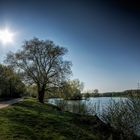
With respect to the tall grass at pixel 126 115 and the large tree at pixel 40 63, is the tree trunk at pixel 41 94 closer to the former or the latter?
the large tree at pixel 40 63

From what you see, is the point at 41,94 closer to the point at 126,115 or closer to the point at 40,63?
the point at 40,63

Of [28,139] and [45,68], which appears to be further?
[45,68]

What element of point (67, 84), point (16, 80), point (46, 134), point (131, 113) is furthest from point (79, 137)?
point (16, 80)

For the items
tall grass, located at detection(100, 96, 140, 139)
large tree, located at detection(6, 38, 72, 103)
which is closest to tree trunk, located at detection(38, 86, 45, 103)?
large tree, located at detection(6, 38, 72, 103)

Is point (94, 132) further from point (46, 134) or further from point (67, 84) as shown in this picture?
point (67, 84)

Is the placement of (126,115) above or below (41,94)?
below

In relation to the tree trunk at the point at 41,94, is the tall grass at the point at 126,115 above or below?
below

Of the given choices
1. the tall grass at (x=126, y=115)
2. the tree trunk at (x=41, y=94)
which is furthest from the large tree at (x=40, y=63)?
the tall grass at (x=126, y=115)

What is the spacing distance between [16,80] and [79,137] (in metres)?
27.5

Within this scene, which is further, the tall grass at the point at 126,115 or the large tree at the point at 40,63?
the large tree at the point at 40,63

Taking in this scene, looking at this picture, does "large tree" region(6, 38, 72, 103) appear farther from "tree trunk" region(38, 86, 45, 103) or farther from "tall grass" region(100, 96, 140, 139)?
"tall grass" region(100, 96, 140, 139)

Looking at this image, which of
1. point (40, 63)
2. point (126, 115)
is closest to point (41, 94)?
point (40, 63)

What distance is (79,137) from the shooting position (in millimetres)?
12008

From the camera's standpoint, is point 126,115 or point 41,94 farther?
point 41,94
